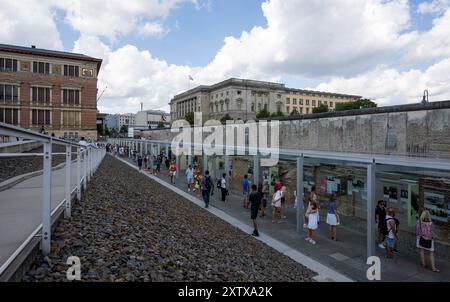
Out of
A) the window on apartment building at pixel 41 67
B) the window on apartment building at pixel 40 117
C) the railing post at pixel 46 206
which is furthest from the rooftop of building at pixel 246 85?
the railing post at pixel 46 206

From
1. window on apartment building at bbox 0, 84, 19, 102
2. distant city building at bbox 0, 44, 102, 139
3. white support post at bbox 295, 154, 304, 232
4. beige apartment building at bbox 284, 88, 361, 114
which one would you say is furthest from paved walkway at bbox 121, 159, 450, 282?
beige apartment building at bbox 284, 88, 361, 114

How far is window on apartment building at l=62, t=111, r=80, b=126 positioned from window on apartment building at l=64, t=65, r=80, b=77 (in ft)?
24.0

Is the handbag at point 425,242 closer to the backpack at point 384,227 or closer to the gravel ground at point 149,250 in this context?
the backpack at point 384,227

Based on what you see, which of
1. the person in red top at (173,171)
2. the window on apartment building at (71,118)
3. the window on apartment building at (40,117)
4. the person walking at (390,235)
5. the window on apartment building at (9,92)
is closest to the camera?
the person walking at (390,235)

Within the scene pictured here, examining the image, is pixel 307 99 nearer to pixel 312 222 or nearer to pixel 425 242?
pixel 312 222

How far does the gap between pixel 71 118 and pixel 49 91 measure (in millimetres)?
6084

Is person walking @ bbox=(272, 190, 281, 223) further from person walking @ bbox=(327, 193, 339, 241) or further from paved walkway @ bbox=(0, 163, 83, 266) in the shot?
paved walkway @ bbox=(0, 163, 83, 266)

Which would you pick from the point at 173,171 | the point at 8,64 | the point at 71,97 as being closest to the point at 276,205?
the point at 173,171

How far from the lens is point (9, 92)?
49250 millimetres

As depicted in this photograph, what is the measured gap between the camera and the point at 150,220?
7.77 m

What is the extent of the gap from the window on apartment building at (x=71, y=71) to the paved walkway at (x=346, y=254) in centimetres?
5426

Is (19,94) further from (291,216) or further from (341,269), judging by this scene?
(341,269)

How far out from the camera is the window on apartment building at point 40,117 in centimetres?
5134
